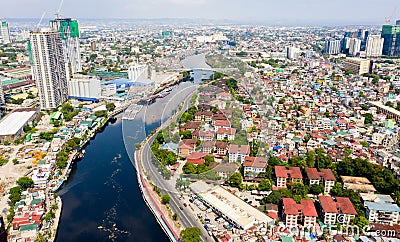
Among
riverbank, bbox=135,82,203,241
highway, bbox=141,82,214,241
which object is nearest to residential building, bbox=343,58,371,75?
highway, bbox=141,82,214,241

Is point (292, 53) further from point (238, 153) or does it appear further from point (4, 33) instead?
point (4, 33)

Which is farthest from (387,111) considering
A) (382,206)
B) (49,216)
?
(49,216)

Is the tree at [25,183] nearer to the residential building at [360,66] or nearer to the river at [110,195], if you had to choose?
the river at [110,195]

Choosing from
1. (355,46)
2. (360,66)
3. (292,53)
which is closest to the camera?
(360,66)

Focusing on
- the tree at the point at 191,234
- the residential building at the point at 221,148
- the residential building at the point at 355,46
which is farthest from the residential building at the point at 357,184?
the residential building at the point at 355,46

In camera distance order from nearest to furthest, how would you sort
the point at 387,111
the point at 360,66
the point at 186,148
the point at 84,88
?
the point at 186,148 < the point at 387,111 < the point at 84,88 < the point at 360,66
